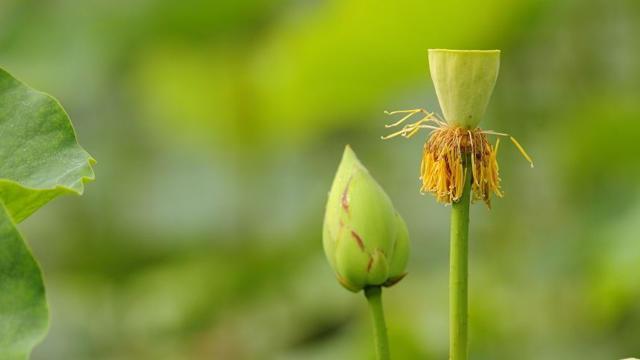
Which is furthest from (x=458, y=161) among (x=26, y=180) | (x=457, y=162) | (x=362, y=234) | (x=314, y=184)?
(x=314, y=184)

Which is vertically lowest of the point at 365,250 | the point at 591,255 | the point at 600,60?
the point at 591,255

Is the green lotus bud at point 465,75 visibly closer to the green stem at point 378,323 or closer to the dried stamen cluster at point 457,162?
the dried stamen cluster at point 457,162

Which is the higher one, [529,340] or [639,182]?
[639,182]

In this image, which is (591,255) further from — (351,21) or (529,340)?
(351,21)

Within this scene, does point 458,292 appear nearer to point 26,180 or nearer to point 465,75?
point 465,75

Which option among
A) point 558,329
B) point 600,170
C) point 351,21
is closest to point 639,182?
point 600,170
